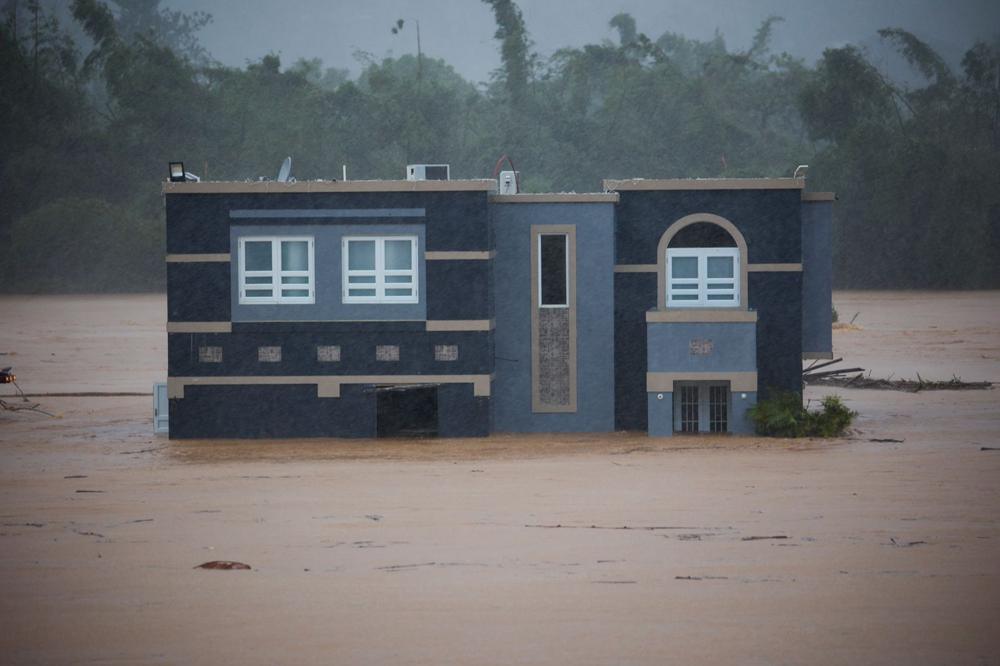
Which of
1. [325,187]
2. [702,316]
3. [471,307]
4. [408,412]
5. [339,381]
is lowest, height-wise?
[408,412]

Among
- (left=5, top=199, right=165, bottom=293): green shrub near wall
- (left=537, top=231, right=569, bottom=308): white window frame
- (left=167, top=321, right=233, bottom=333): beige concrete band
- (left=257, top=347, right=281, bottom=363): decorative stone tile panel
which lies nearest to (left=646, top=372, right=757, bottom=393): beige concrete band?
(left=537, top=231, right=569, bottom=308): white window frame

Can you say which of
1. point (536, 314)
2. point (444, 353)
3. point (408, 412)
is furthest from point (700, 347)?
point (408, 412)

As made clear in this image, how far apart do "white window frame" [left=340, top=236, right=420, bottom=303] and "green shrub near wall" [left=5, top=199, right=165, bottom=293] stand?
2273 inches

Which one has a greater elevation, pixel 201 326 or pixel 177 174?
pixel 177 174

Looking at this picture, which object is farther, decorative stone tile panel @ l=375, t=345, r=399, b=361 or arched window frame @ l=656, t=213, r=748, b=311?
arched window frame @ l=656, t=213, r=748, b=311

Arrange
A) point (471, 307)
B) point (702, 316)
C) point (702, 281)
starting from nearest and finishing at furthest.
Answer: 1. point (702, 316)
2. point (471, 307)
3. point (702, 281)

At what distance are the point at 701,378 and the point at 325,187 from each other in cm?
696

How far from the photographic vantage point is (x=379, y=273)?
26328 millimetres

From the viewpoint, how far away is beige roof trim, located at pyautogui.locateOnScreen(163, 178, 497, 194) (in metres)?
26.0

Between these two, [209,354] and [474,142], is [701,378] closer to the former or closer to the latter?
[209,354]

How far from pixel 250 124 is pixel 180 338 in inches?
2690

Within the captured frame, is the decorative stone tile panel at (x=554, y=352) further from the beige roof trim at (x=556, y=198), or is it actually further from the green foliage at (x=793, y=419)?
the green foliage at (x=793, y=419)

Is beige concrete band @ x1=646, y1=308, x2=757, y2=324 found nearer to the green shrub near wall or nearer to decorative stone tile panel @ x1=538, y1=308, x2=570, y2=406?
decorative stone tile panel @ x1=538, y1=308, x2=570, y2=406

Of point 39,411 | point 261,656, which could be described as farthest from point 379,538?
point 39,411
